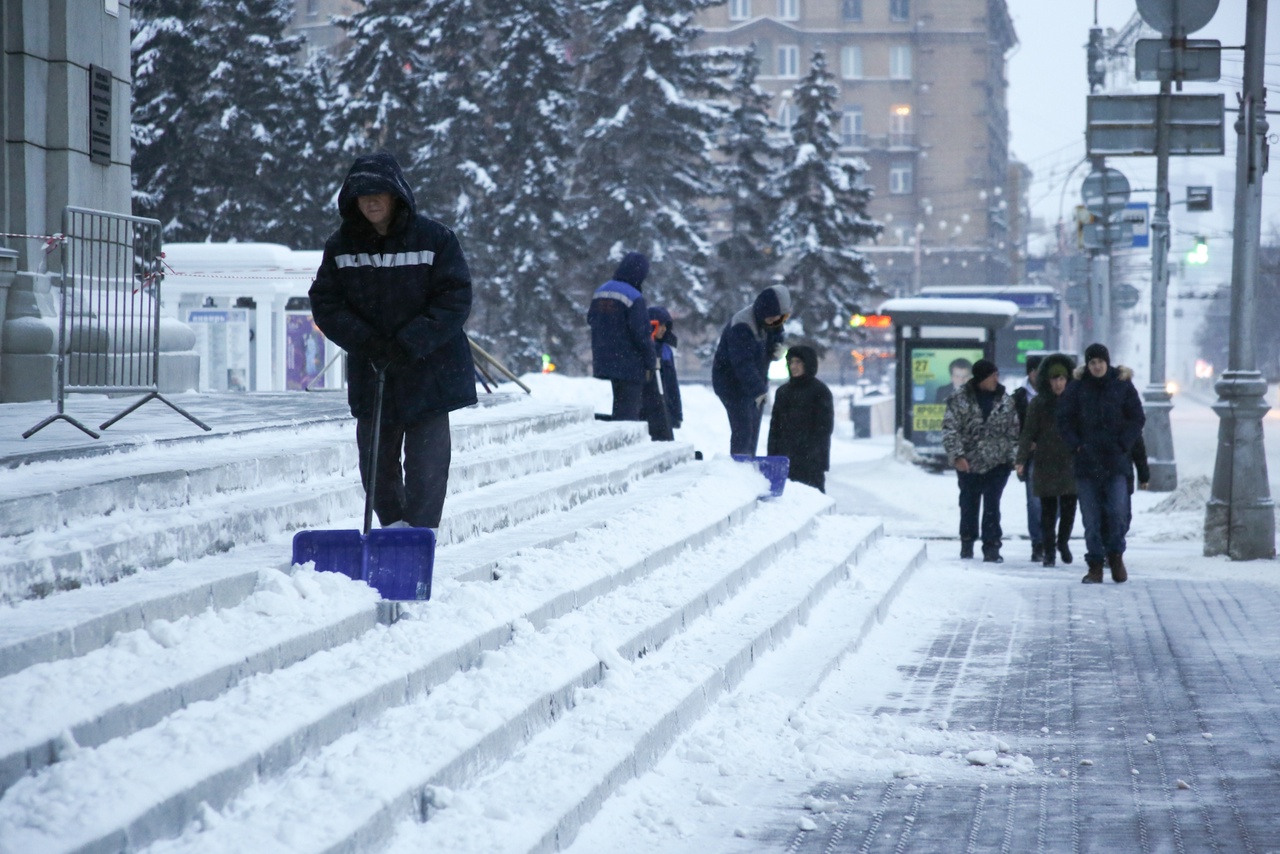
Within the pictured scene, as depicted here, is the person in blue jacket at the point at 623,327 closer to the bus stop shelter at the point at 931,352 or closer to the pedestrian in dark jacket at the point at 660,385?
the pedestrian in dark jacket at the point at 660,385

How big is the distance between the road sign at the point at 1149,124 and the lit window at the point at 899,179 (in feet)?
A: 274

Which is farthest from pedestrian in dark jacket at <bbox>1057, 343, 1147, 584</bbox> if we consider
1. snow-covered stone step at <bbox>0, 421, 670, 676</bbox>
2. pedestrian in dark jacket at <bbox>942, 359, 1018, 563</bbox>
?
snow-covered stone step at <bbox>0, 421, 670, 676</bbox>

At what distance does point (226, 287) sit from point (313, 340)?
1.35 meters

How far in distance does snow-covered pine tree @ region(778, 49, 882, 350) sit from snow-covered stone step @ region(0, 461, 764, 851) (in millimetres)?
38542

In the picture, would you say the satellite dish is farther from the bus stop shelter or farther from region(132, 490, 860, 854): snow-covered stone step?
the bus stop shelter

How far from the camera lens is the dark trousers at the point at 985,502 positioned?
1286cm

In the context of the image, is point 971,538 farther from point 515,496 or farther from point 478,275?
point 478,275

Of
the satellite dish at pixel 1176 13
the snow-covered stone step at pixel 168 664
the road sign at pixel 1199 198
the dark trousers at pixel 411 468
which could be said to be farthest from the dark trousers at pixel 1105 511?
the road sign at pixel 1199 198

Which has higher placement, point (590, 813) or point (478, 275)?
point (478, 275)

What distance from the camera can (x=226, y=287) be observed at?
1950cm

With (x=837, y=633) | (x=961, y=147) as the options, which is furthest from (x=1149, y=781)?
(x=961, y=147)

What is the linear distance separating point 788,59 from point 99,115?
88.1 metres

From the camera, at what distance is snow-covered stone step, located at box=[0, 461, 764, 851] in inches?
132

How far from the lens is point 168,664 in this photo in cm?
429
